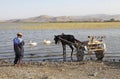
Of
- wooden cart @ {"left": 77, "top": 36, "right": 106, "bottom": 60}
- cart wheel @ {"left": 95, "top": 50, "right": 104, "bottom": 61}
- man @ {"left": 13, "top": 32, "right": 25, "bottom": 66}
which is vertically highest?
man @ {"left": 13, "top": 32, "right": 25, "bottom": 66}

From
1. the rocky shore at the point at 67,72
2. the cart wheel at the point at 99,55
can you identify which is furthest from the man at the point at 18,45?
the cart wheel at the point at 99,55

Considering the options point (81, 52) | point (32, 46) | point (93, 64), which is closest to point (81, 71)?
point (93, 64)

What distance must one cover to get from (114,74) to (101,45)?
663cm

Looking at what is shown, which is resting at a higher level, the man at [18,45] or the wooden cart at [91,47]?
the man at [18,45]

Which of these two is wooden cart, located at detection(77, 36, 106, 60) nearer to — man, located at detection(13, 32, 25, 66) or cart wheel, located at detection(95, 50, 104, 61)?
cart wheel, located at detection(95, 50, 104, 61)

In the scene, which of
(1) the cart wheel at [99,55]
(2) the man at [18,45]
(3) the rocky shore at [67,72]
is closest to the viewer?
(3) the rocky shore at [67,72]

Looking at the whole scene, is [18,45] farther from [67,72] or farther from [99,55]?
[99,55]

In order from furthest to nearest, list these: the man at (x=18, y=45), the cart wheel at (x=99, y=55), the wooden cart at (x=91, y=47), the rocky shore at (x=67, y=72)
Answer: the cart wheel at (x=99, y=55) < the wooden cart at (x=91, y=47) < the man at (x=18, y=45) < the rocky shore at (x=67, y=72)

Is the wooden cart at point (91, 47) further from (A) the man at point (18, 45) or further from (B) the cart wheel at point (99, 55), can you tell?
(A) the man at point (18, 45)

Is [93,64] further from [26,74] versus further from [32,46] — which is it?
[32,46]

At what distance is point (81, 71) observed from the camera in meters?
17.6

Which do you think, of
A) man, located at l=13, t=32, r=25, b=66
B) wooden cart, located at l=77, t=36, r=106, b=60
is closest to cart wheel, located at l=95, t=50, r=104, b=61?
wooden cart, located at l=77, t=36, r=106, b=60

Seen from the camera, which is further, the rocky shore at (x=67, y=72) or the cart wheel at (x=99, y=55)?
the cart wheel at (x=99, y=55)

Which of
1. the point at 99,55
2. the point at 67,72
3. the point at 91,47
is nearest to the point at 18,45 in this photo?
the point at 67,72
